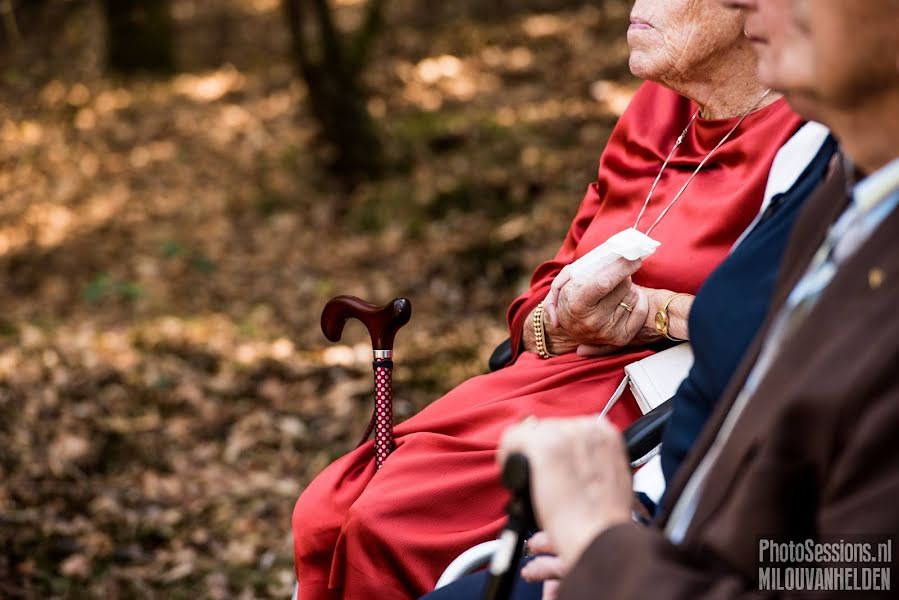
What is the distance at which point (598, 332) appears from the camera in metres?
2.24

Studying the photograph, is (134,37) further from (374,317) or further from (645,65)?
(645,65)

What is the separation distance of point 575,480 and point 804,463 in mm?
302

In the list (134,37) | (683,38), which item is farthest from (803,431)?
(134,37)

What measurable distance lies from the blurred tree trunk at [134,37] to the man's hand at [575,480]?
974cm

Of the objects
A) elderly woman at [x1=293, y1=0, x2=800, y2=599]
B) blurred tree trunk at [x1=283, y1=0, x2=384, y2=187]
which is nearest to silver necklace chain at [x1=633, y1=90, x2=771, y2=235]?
elderly woman at [x1=293, y1=0, x2=800, y2=599]

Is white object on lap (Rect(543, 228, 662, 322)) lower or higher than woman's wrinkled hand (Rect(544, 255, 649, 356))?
higher

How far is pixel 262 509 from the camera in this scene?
13.6ft

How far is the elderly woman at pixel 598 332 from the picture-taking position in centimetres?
213

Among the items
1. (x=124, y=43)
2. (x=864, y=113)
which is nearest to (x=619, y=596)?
(x=864, y=113)

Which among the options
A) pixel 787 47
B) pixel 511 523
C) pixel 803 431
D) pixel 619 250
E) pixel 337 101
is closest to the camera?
pixel 803 431

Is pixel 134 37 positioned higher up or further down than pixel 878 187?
higher up

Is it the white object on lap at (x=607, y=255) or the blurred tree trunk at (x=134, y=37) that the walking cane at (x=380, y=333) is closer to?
the white object on lap at (x=607, y=255)

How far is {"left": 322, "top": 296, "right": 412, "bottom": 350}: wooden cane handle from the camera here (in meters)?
2.35

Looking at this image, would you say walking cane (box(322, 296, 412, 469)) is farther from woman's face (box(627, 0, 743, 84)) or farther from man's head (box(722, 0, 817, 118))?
man's head (box(722, 0, 817, 118))
